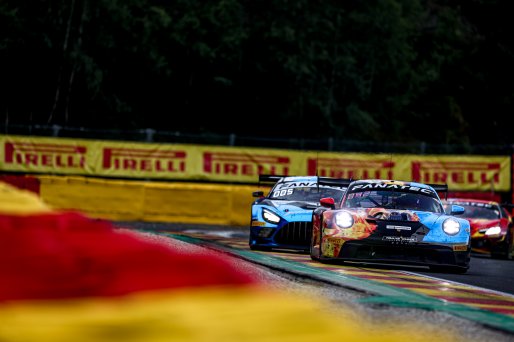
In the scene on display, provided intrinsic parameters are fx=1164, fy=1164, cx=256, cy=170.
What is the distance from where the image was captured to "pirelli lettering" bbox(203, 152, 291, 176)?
25.9 meters

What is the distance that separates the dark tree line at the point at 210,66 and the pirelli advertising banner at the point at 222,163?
1069cm

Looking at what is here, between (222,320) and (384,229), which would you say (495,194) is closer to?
(384,229)

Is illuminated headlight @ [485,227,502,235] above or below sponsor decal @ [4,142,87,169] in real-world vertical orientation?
below

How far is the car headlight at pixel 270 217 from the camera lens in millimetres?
14742

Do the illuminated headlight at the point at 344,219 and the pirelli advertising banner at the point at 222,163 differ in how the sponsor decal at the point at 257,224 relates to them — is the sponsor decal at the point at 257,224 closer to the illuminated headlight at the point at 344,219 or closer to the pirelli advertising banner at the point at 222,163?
the illuminated headlight at the point at 344,219

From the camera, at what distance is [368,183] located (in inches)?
548

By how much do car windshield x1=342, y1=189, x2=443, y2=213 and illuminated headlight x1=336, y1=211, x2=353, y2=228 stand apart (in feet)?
2.05

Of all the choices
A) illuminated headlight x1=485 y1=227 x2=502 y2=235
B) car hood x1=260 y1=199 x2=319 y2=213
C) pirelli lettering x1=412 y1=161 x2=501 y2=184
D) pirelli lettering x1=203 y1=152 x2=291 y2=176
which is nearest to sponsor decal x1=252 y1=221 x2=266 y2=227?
car hood x1=260 y1=199 x2=319 y2=213

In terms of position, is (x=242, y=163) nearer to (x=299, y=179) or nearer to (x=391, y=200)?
(x=299, y=179)

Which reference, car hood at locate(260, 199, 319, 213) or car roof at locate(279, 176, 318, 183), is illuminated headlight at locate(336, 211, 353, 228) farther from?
car roof at locate(279, 176, 318, 183)

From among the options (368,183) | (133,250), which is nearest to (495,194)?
(368,183)

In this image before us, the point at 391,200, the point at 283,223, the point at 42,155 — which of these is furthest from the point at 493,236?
the point at 42,155

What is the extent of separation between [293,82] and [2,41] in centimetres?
1047

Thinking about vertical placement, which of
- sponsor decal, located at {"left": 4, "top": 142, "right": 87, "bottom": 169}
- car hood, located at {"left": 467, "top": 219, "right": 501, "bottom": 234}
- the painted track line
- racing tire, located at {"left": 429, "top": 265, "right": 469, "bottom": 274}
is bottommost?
the painted track line
